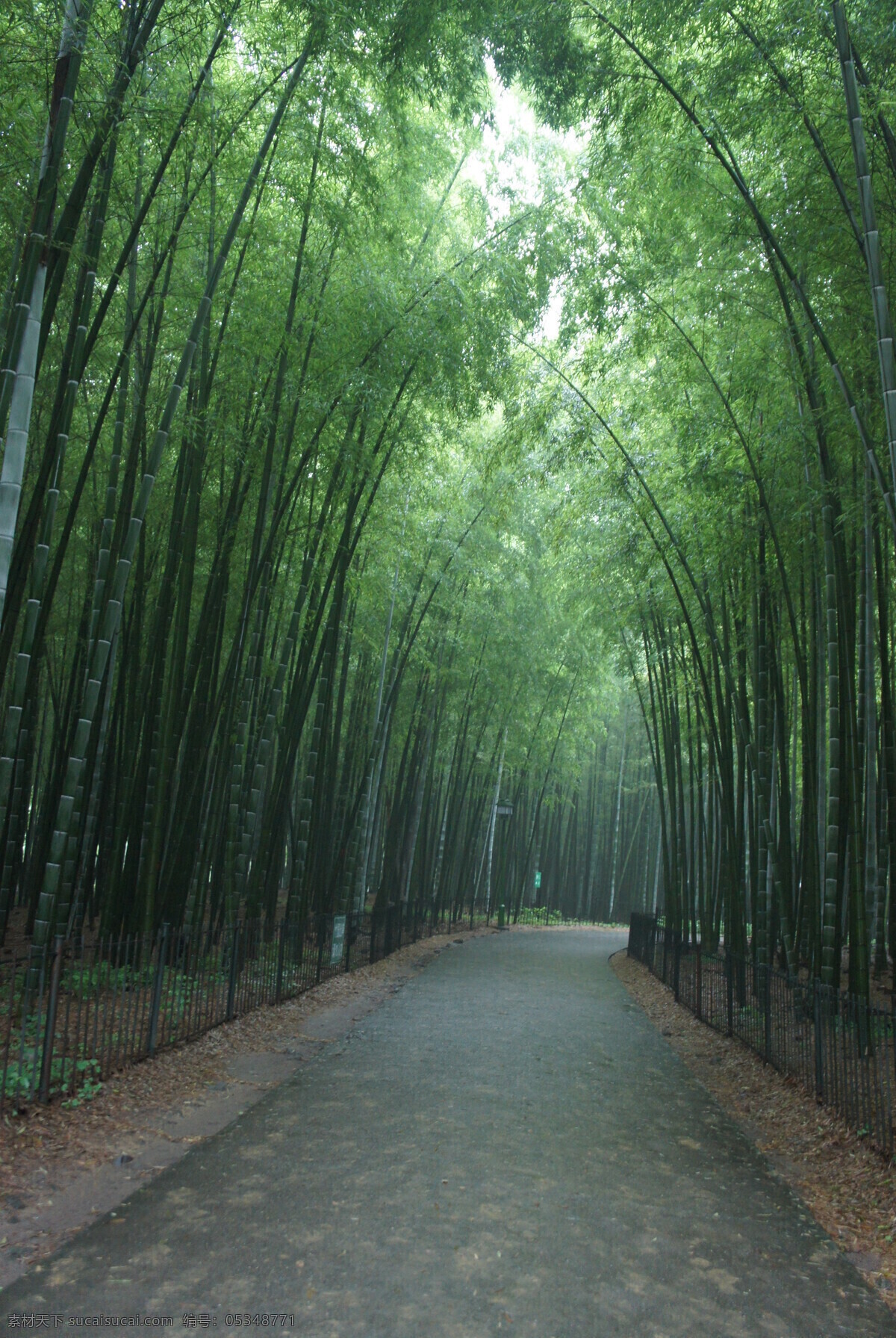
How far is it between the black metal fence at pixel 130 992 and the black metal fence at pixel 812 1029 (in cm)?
286

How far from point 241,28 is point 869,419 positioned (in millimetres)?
3801

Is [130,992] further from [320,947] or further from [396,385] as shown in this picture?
[396,385]

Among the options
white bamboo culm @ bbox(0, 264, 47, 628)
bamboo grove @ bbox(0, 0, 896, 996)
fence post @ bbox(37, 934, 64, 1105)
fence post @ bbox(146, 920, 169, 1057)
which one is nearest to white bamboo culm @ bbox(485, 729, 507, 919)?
bamboo grove @ bbox(0, 0, 896, 996)

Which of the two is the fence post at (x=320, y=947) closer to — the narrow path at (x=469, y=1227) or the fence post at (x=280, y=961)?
the fence post at (x=280, y=961)

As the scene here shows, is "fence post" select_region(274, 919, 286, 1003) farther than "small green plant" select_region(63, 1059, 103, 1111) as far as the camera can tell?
Yes

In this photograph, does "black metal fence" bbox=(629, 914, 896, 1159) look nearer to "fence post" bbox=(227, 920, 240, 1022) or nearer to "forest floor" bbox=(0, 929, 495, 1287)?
"forest floor" bbox=(0, 929, 495, 1287)

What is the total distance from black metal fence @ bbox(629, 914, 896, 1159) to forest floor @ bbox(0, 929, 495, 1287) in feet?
7.89

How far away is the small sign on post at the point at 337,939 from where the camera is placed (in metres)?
7.46

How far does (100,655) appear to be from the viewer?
390 cm

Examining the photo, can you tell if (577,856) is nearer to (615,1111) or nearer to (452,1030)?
(452,1030)

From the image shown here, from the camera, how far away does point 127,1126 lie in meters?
3.19

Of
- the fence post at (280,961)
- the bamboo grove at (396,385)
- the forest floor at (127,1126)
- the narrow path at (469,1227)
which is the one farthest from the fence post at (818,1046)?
the fence post at (280,961)

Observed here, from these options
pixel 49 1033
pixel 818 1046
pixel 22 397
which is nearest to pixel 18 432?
pixel 22 397

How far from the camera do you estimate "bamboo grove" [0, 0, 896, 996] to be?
3703mm
